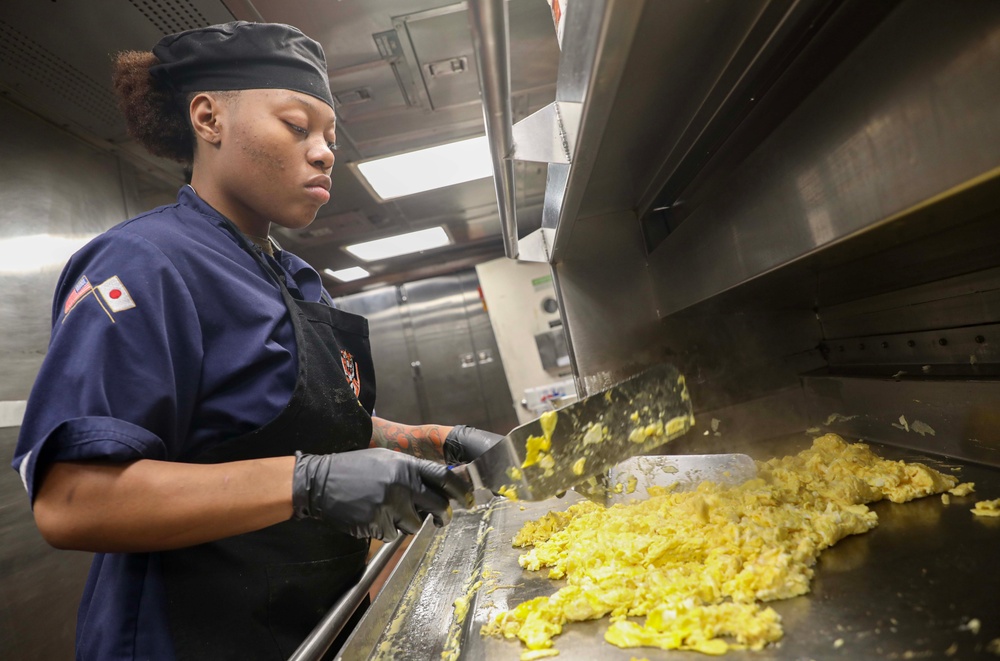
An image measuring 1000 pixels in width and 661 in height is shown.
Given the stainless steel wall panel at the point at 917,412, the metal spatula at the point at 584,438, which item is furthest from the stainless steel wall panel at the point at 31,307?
the stainless steel wall panel at the point at 917,412

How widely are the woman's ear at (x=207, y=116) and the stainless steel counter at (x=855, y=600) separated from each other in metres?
1.38

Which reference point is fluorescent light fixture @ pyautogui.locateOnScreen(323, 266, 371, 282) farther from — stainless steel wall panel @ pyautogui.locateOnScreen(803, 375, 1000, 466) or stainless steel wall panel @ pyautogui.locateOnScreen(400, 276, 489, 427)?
stainless steel wall panel @ pyautogui.locateOnScreen(803, 375, 1000, 466)

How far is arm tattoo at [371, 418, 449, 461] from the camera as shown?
1823 mm

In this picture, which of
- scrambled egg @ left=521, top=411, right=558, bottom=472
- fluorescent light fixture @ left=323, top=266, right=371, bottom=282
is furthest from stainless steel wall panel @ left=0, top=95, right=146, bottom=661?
fluorescent light fixture @ left=323, top=266, right=371, bottom=282

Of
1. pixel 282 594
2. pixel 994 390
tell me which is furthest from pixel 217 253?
pixel 994 390

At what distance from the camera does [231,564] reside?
1121mm

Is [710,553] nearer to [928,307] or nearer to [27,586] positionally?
[928,307]

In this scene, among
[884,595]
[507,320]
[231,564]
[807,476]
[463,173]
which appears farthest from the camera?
[507,320]

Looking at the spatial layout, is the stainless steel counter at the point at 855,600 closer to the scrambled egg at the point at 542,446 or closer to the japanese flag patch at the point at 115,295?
the scrambled egg at the point at 542,446

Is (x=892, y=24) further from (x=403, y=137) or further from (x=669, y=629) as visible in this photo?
(x=403, y=137)

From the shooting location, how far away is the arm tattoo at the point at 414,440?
1.82 metres

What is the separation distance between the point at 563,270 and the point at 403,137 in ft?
5.57

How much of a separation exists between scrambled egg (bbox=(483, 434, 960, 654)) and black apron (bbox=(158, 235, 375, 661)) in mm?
498

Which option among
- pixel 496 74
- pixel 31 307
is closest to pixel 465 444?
pixel 496 74
